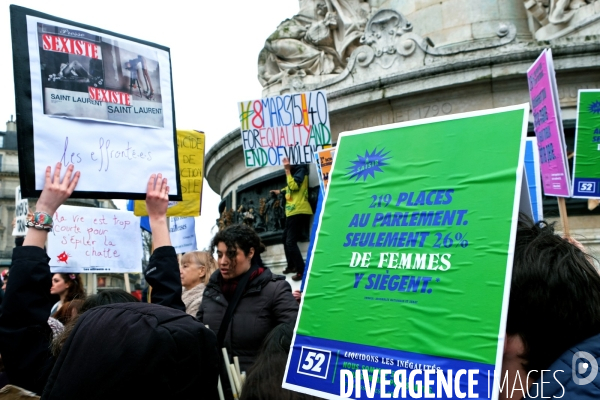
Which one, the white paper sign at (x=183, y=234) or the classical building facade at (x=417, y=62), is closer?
the classical building facade at (x=417, y=62)

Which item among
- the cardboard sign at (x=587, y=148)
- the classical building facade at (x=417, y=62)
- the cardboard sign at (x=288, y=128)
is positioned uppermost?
the classical building facade at (x=417, y=62)

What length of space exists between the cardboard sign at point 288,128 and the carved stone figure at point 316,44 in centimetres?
504

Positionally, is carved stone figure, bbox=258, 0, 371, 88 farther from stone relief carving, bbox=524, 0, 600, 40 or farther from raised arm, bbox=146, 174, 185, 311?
raised arm, bbox=146, 174, 185, 311

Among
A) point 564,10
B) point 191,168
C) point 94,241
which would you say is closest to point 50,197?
point 94,241

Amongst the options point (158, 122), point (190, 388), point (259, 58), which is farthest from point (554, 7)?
point (190, 388)

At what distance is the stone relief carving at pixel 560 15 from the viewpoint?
9.89 meters

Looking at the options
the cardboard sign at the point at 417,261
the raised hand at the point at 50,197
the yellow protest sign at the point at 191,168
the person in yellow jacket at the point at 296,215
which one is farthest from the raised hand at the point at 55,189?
the person in yellow jacket at the point at 296,215

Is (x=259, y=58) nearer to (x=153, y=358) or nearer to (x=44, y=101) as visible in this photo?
(x=44, y=101)

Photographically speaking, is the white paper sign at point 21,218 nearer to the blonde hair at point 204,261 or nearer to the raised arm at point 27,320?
the blonde hair at point 204,261

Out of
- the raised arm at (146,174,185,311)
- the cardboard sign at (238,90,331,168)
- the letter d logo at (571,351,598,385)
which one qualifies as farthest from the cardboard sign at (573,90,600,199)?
the letter d logo at (571,351,598,385)

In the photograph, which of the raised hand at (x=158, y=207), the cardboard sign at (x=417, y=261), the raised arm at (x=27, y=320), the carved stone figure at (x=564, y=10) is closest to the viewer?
the cardboard sign at (x=417, y=261)

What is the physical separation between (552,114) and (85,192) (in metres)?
4.06

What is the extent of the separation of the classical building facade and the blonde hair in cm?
478

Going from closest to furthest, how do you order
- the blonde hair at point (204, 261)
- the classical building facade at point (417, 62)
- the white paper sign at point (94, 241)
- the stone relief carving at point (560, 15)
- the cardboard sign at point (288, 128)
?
the blonde hair at point (204, 261), the white paper sign at point (94, 241), the cardboard sign at point (288, 128), the classical building facade at point (417, 62), the stone relief carving at point (560, 15)
